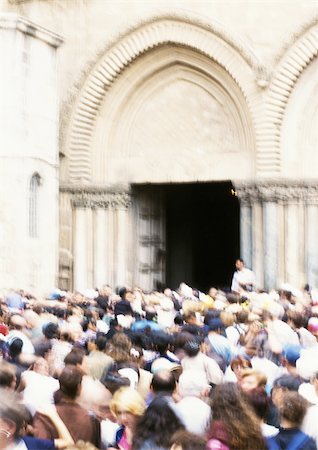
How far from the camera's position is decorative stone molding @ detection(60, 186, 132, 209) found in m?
20.7

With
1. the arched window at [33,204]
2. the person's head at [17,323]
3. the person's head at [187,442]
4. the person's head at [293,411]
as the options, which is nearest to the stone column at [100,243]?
the arched window at [33,204]

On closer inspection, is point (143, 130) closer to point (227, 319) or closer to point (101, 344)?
point (227, 319)

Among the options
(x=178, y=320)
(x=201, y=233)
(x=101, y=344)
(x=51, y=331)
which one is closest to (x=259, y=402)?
(x=101, y=344)

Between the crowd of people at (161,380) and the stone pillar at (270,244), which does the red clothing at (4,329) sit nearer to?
the crowd of people at (161,380)

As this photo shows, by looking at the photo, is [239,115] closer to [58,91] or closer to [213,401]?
[58,91]

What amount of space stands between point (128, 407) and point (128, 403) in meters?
0.02

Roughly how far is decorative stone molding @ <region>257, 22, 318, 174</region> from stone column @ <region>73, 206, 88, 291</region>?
4211mm

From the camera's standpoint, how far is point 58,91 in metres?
20.4

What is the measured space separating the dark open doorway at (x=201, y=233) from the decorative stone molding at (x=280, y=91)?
3.75 metres

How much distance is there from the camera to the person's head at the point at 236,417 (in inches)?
200

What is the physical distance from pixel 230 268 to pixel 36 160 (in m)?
10.8

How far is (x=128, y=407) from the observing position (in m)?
5.91

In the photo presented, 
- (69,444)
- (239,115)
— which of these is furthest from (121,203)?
(69,444)

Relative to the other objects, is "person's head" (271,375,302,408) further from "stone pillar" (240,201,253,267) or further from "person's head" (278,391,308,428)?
"stone pillar" (240,201,253,267)
